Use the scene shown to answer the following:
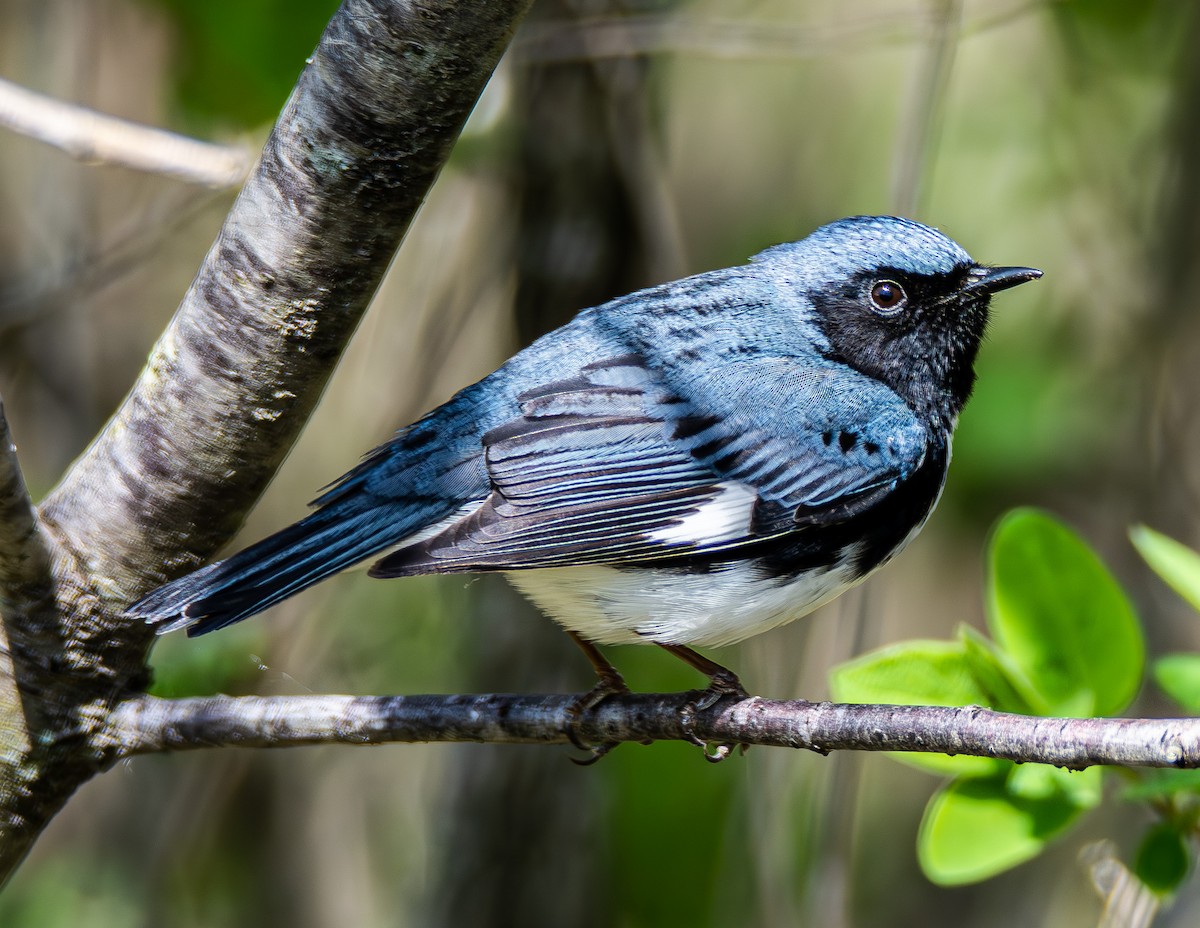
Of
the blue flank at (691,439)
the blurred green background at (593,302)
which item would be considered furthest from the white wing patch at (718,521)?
the blurred green background at (593,302)

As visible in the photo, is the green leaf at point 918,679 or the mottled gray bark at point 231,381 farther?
the green leaf at point 918,679

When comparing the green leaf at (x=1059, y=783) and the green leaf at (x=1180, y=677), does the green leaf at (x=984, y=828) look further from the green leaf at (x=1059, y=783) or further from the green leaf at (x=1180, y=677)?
the green leaf at (x=1180, y=677)

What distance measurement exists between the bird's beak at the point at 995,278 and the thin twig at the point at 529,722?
125 centimetres

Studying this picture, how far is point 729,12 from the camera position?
5.09 meters

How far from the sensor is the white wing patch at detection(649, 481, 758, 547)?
2406 millimetres

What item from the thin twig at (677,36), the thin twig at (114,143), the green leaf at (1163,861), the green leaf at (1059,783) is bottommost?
the green leaf at (1163,861)

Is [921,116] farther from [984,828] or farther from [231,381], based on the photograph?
[231,381]

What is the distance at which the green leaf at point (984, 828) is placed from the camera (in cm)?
223

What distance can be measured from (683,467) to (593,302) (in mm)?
1323

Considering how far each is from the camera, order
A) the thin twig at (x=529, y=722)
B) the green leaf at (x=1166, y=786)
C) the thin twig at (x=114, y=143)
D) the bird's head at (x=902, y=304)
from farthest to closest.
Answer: the bird's head at (x=902, y=304) → the thin twig at (x=114, y=143) → the green leaf at (x=1166, y=786) → the thin twig at (x=529, y=722)

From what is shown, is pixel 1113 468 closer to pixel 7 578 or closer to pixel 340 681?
pixel 340 681

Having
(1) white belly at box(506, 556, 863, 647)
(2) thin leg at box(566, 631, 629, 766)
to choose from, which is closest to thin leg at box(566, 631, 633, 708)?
(2) thin leg at box(566, 631, 629, 766)

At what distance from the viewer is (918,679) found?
2.26 meters

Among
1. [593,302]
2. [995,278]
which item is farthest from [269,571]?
[593,302]
